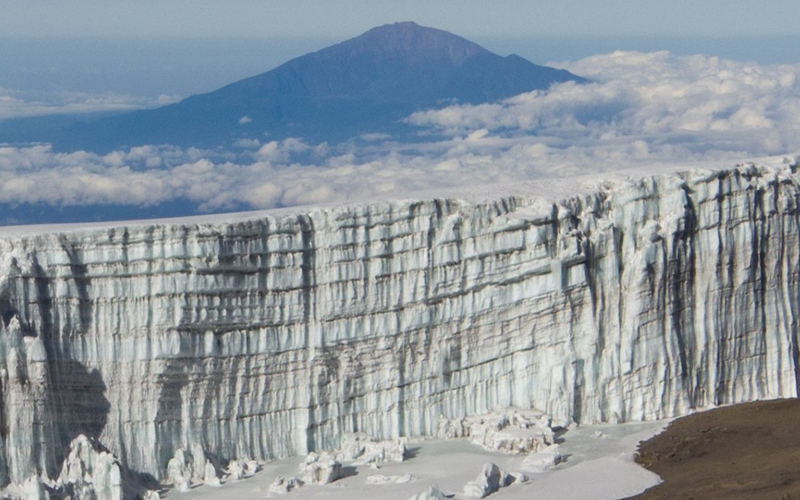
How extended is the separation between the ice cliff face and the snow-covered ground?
5.64 feet

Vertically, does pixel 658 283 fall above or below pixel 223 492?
above

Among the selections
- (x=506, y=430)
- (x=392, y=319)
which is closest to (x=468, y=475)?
(x=506, y=430)

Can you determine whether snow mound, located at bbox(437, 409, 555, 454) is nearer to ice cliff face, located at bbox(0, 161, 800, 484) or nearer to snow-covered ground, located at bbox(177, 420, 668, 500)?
snow-covered ground, located at bbox(177, 420, 668, 500)

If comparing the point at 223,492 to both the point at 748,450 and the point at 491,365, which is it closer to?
the point at 491,365

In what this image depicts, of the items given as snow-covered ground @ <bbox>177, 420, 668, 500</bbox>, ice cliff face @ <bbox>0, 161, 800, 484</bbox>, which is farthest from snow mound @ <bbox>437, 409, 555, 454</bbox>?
ice cliff face @ <bbox>0, 161, 800, 484</bbox>

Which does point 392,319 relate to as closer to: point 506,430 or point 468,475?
point 506,430

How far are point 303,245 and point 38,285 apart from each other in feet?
29.3

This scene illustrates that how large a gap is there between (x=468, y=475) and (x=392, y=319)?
6.64 metres

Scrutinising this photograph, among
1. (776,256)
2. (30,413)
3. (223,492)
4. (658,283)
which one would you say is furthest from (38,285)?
(776,256)

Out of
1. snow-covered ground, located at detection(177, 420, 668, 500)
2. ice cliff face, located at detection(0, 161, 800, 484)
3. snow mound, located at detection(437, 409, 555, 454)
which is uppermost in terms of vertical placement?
ice cliff face, located at detection(0, 161, 800, 484)

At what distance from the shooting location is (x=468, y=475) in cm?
4512

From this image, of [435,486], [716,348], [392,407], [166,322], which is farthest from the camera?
[716,348]

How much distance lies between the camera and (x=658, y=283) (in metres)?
52.2

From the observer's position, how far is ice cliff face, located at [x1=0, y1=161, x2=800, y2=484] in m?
44.6
